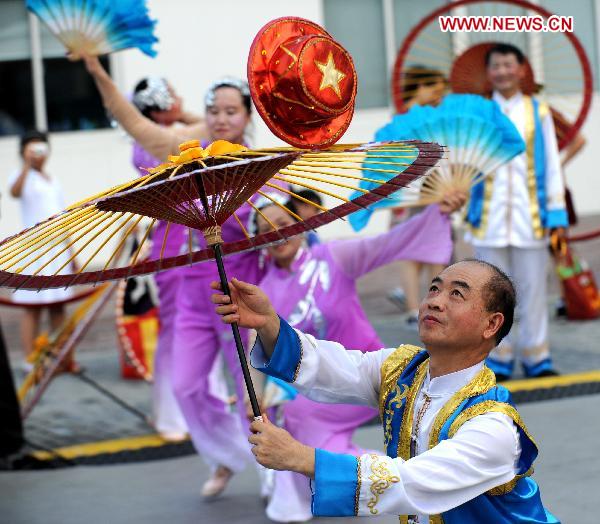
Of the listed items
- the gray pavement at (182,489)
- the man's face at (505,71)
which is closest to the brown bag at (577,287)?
the man's face at (505,71)

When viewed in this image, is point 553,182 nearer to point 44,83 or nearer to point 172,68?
point 172,68

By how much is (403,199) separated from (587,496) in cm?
141

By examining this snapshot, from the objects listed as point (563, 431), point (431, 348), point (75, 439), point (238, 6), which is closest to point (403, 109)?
point (563, 431)

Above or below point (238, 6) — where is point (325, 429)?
below

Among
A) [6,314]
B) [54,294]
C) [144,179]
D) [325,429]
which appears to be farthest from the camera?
[6,314]

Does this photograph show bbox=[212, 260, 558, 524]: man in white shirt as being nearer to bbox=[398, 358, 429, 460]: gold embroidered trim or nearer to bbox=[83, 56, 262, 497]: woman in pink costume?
bbox=[398, 358, 429, 460]: gold embroidered trim

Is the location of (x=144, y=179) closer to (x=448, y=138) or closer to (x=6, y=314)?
(x=448, y=138)

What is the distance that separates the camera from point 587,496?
510 cm

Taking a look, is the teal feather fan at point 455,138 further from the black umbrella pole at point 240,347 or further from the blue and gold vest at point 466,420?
the black umbrella pole at point 240,347

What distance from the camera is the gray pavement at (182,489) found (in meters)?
5.17

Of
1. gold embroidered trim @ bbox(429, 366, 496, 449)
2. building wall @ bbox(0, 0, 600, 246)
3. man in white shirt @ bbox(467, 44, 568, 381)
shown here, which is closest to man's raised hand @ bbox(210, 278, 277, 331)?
gold embroidered trim @ bbox(429, 366, 496, 449)

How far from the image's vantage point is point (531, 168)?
679cm

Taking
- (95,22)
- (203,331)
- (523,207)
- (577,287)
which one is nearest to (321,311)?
(203,331)

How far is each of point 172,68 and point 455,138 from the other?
26.8ft
